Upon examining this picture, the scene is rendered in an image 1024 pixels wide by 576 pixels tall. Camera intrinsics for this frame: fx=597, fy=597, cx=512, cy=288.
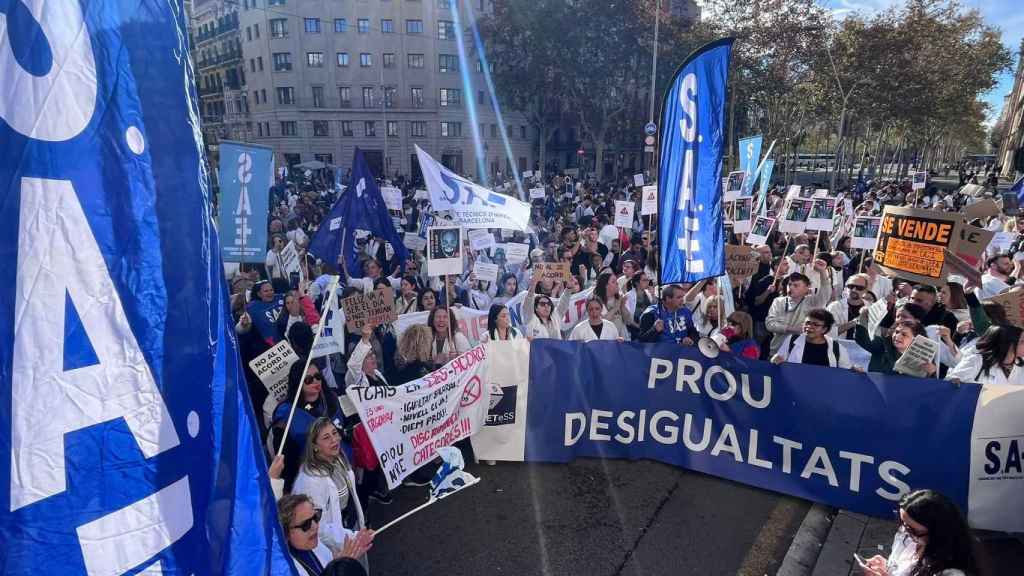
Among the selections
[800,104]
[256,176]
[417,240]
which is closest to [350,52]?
[800,104]

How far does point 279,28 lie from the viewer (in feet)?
172

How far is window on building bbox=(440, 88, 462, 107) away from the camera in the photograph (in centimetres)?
5381

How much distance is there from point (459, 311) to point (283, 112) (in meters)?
53.0

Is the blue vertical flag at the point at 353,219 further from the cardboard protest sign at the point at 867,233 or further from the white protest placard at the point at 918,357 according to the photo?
the cardboard protest sign at the point at 867,233

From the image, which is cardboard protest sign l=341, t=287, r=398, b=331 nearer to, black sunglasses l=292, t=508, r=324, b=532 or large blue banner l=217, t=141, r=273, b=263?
large blue banner l=217, t=141, r=273, b=263

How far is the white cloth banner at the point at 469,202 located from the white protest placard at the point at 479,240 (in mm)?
1071

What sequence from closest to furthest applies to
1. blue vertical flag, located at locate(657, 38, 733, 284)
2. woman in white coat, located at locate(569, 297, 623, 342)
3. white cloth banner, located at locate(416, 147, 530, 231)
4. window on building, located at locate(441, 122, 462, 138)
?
blue vertical flag, located at locate(657, 38, 733, 284) → woman in white coat, located at locate(569, 297, 623, 342) → white cloth banner, located at locate(416, 147, 530, 231) → window on building, located at locate(441, 122, 462, 138)

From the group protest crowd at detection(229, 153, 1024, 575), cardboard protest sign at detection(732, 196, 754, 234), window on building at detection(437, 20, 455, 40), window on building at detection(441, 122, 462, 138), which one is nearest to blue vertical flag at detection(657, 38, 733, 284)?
protest crowd at detection(229, 153, 1024, 575)

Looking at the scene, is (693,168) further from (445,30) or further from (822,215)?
(445,30)

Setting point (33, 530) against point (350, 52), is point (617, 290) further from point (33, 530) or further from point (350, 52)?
point (350, 52)

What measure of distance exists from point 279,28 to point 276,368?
55.9 metres

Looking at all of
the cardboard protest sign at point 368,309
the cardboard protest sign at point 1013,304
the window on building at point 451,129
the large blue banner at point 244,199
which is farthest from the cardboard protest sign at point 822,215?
the window on building at point 451,129

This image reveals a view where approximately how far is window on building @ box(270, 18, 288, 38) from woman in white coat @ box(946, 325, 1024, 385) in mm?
57225

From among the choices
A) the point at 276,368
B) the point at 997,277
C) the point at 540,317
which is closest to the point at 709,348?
the point at 540,317
